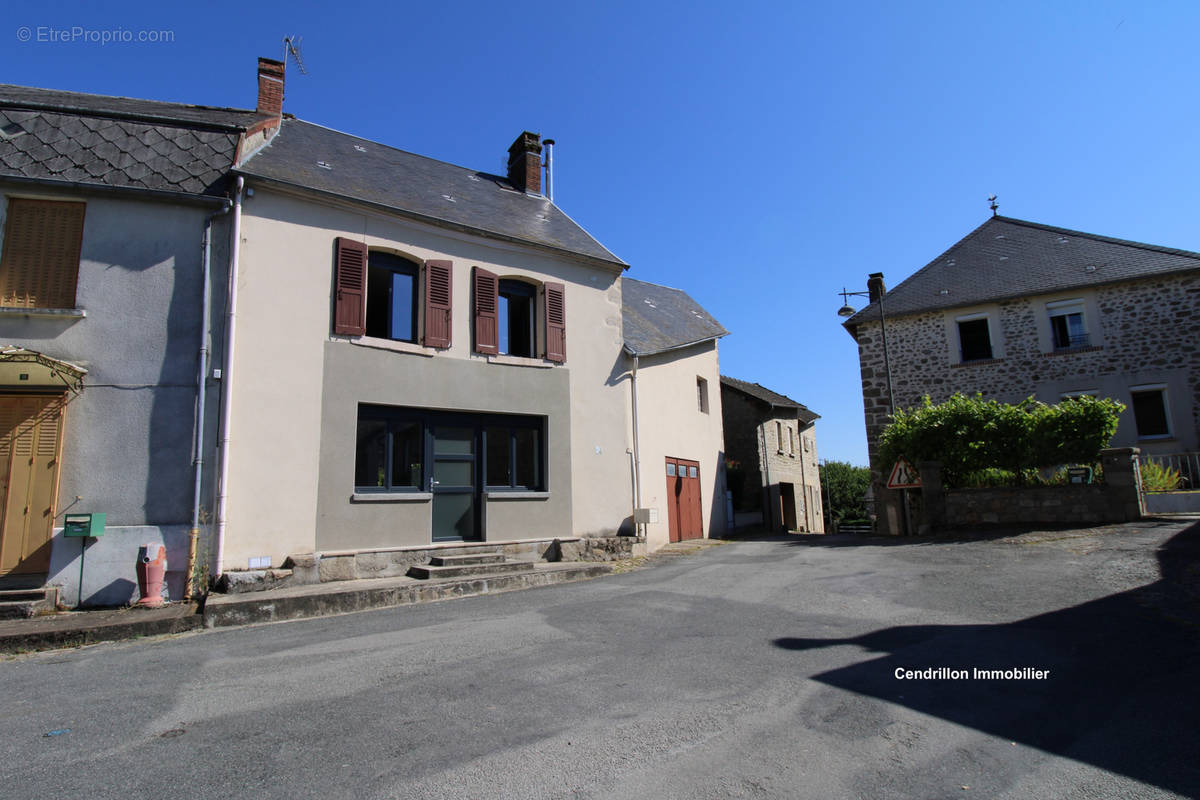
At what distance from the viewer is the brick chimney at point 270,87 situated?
500 inches

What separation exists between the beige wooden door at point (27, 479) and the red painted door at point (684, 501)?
36.3ft

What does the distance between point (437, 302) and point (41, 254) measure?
16.7 feet

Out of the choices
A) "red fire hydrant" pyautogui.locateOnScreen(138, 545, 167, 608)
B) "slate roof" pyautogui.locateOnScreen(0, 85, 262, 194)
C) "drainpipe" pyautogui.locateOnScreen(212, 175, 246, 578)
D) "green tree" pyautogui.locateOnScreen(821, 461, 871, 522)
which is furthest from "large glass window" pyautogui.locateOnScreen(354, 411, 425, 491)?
"green tree" pyautogui.locateOnScreen(821, 461, 871, 522)

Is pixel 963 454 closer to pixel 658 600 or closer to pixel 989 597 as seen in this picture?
pixel 989 597

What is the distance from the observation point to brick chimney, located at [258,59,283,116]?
1270 cm

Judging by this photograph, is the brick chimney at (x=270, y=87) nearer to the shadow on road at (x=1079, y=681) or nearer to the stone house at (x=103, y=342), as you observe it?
the stone house at (x=103, y=342)

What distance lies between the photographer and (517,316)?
12383 mm

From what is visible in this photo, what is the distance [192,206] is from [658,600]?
26.5ft

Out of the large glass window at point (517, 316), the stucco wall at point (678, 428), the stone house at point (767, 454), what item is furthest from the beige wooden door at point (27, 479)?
the stone house at point (767, 454)

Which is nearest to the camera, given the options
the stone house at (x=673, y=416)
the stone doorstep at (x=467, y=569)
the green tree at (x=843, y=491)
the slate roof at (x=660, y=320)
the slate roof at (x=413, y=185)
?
the stone doorstep at (x=467, y=569)

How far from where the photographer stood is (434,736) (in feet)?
12.0

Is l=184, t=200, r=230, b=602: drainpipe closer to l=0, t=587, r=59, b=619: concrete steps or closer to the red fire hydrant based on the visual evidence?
the red fire hydrant

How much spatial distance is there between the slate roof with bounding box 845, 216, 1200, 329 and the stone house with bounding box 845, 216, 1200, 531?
35 mm

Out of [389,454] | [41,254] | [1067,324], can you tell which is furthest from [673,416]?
[1067,324]
